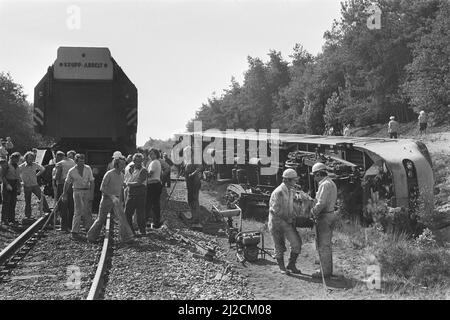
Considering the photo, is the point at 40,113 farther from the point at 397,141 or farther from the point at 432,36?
the point at 432,36

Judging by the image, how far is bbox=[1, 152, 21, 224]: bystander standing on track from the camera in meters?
11.0

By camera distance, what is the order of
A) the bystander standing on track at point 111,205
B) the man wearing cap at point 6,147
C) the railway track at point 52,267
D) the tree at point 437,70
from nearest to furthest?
the railway track at point 52,267 < the bystander standing on track at point 111,205 < the man wearing cap at point 6,147 < the tree at point 437,70

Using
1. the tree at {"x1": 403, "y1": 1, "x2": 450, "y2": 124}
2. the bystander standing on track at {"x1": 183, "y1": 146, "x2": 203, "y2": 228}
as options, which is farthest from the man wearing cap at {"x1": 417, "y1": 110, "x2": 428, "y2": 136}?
the bystander standing on track at {"x1": 183, "y1": 146, "x2": 203, "y2": 228}

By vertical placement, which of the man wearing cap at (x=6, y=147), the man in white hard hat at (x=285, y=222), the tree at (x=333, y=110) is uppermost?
the tree at (x=333, y=110)

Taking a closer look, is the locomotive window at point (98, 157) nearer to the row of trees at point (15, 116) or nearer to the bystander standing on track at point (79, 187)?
the bystander standing on track at point (79, 187)

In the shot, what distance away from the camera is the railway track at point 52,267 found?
6.34 metres

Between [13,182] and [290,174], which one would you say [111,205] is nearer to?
[13,182]

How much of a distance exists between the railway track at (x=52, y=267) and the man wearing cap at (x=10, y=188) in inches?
49.7

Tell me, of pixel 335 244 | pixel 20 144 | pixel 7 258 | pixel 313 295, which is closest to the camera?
pixel 313 295

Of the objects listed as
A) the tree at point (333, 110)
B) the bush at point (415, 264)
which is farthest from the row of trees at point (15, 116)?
the bush at point (415, 264)

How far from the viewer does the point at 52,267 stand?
300 inches

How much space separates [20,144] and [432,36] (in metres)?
33.7

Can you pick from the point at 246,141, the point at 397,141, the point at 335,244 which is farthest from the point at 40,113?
the point at 397,141

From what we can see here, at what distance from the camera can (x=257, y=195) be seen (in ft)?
39.9
